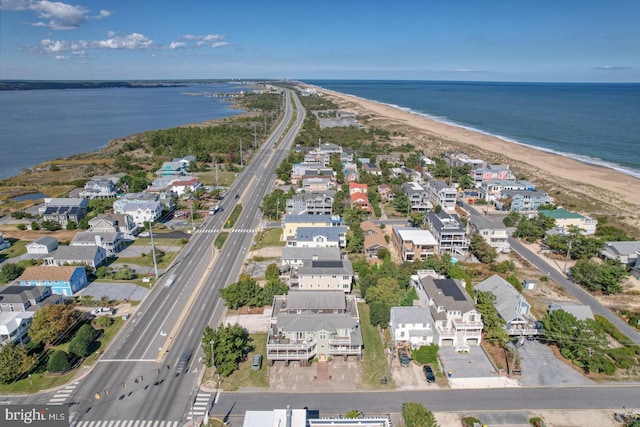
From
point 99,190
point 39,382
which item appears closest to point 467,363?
point 39,382

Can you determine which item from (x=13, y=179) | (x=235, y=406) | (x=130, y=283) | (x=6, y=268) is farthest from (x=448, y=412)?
(x=13, y=179)

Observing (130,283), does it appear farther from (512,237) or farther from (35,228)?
(512,237)

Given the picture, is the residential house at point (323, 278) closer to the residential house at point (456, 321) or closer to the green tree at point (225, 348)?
the residential house at point (456, 321)

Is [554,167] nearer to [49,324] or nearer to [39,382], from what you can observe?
[49,324]

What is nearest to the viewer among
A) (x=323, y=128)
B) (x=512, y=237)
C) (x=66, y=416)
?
(x=66, y=416)

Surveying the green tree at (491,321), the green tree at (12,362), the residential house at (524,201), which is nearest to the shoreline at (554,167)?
the residential house at (524,201)

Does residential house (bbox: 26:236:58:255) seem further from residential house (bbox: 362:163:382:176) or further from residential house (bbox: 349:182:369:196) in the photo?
residential house (bbox: 362:163:382:176)
